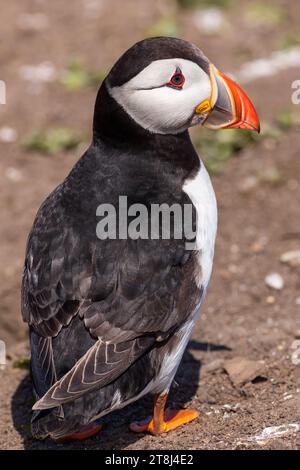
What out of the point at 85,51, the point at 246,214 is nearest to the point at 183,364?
the point at 246,214

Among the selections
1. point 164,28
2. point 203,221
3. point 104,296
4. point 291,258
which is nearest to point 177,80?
point 203,221

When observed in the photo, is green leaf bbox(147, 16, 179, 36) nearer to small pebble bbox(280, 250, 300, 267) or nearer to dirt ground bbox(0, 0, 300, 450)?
dirt ground bbox(0, 0, 300, 450)

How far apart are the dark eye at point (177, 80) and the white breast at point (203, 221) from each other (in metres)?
0.56

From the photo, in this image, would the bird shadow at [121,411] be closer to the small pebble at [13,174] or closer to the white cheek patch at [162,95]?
the white cheek patch at [162,95]

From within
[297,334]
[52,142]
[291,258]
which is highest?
[52,142]

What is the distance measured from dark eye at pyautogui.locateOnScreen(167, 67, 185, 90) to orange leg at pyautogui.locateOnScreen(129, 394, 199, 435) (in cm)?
180

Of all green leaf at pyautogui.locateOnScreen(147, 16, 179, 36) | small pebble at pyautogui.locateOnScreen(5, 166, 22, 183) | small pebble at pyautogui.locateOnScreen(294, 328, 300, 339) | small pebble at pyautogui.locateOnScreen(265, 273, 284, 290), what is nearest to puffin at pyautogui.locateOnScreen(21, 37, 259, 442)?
small pebble at pyautogui.locateOnScreen(294, 328, 300, 339)

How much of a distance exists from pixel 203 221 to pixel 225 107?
27.3 inches

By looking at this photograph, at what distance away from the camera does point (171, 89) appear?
4844mm

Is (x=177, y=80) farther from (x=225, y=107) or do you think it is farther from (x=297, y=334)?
(x=297, y=334)

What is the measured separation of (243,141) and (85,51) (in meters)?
2.84

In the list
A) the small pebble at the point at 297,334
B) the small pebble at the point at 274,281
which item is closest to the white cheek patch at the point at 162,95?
the small pebble at the point at 297,334

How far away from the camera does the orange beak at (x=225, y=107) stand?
501cm

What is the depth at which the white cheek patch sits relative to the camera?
15.7 feet
